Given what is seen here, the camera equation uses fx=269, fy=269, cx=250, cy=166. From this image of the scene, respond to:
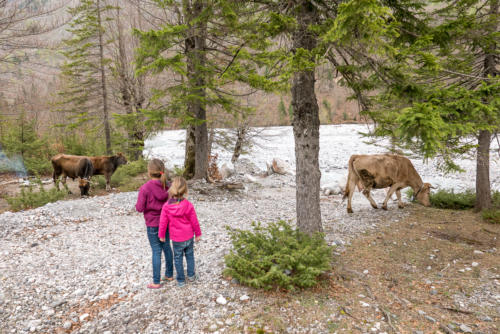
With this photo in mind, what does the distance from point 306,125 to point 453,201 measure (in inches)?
268

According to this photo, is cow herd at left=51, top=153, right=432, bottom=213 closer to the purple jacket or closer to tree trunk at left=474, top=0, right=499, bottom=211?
tree trunk at left=474, top=0, right=499, bottom=211

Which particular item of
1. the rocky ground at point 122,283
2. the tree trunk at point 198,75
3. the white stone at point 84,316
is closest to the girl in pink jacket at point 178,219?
the rocky ground at point 122,283

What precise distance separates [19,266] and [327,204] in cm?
786

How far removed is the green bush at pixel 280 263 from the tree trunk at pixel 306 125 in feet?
2.70

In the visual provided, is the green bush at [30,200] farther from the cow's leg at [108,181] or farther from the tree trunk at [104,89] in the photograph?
the tree trunk at [104,89]

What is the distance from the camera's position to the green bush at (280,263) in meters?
3.25

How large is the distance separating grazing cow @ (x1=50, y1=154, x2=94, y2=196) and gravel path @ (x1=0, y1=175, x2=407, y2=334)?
6.27 ft

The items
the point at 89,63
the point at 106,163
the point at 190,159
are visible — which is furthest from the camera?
the point at 89,63

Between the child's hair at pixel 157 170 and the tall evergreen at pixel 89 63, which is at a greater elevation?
the tall evergreen at pixel 89 63

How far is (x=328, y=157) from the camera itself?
22453mm

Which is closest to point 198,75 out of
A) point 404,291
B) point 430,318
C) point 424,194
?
point 404,291

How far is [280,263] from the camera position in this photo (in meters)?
3.38

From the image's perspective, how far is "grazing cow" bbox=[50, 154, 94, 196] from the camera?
32.2 feet

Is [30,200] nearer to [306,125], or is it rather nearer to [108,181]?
[108,181]
